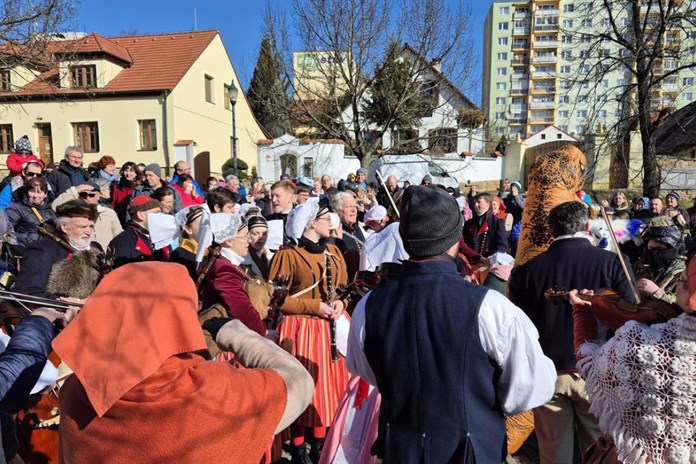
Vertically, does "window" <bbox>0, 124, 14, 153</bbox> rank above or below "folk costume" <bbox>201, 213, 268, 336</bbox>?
above

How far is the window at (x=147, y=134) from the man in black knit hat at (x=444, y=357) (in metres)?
25.3

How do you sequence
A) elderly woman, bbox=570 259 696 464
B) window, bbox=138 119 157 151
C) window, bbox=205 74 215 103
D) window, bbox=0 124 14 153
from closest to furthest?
elderly woman, bbox=570 259 696 464 < window, bbox=138 119 157 151 < window, bbox=0 124 14 153 < window, bbox=205 74 215 103

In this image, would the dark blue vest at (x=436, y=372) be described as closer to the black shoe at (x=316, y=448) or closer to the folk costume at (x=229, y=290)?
the folk costume at (x=229, y=290)

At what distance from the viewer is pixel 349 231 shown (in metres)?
5.47

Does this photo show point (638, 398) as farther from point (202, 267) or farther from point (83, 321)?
point (202, 267)

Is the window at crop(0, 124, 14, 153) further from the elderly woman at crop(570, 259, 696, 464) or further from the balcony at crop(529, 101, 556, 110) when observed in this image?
the balcony at crop(529, 101, 556, 110)

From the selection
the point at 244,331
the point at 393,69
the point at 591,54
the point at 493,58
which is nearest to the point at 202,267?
the point at 244,331

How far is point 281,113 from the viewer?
66.8 feet

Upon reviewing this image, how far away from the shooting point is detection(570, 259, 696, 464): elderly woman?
5.30 ft

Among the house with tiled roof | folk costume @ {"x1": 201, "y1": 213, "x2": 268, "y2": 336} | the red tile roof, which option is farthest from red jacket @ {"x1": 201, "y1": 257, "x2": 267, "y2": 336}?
the red tile roof

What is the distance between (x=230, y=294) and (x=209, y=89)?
92.9 feet

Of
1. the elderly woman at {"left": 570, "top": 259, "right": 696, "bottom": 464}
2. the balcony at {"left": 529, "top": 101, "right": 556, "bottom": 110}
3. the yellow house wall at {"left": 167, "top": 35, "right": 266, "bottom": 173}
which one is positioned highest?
the balcony at {"left": 529, "top": 101, "right": 556, "bottom": 110}

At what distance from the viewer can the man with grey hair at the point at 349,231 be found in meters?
4.49

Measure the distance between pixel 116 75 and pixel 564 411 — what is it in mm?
27811
